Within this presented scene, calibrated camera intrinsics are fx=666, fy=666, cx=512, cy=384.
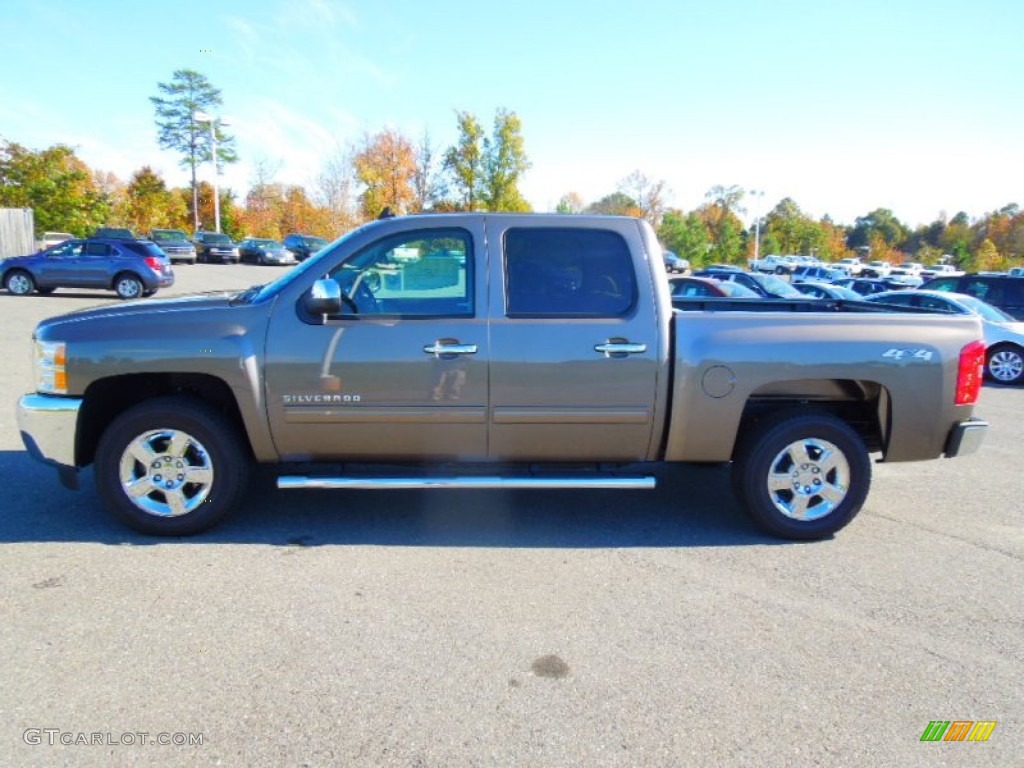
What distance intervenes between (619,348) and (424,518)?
174cm

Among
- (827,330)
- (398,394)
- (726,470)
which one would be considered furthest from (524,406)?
(726,470)

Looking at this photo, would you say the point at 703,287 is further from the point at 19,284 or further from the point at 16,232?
the point at 16,232

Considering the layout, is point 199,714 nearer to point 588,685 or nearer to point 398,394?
point 588,685

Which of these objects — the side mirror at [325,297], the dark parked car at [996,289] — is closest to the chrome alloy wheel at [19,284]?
the side mirror at [325,297]

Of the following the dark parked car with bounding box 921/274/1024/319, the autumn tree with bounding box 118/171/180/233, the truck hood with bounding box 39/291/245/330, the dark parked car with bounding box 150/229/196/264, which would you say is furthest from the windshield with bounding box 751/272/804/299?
the autumn tree with bounding box 118/171/180/233

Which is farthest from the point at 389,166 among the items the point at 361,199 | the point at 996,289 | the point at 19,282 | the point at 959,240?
the point at 959,240

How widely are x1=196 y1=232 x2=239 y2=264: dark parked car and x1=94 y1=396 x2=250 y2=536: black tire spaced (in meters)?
38.7

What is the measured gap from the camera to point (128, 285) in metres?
18.6

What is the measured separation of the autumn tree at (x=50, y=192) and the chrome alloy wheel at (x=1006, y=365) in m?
41.5

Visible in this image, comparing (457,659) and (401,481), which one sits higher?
(401,481)

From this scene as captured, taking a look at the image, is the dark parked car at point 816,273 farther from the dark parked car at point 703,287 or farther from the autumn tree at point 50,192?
the autumn tree at point 50,192

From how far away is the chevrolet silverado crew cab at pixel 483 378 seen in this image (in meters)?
3.92

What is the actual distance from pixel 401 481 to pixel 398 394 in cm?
52

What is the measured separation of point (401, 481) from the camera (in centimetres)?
400
